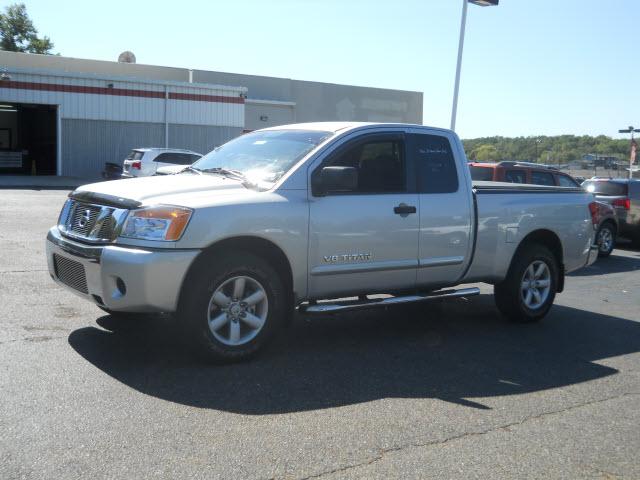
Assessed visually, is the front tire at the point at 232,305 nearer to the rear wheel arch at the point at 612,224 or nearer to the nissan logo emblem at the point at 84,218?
the nissan logo emblem at the point at 84,218

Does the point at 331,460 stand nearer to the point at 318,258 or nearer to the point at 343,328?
the point at 318,258

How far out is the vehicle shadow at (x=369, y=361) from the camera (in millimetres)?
5180

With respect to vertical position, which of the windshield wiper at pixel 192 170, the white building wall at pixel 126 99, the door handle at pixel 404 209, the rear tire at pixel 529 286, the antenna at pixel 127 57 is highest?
the antenna at pixel 127 57

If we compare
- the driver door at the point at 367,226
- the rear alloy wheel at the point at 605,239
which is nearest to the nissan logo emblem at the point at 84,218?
the driver door at the point at 367,226

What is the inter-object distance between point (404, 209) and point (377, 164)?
50cm

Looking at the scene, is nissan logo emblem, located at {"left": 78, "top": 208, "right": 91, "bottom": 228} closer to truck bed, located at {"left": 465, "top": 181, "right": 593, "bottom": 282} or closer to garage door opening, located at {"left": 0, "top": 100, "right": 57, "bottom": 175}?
truck bed, located at {"left": 465, "top": 181, "right": 593, "bottom": 282}

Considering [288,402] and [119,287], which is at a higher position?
[119,287]

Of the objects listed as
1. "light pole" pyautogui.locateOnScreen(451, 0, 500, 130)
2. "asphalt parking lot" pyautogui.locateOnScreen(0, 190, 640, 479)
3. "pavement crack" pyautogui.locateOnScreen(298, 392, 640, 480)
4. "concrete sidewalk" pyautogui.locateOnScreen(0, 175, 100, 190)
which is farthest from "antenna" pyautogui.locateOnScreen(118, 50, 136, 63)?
"pavement crack" pyautogui.locateOnScreen(298, 392, 640, 480)

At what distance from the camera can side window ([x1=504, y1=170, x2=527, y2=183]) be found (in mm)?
13370

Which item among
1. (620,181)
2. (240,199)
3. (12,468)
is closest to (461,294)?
(240,199)

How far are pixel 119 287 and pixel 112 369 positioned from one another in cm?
62

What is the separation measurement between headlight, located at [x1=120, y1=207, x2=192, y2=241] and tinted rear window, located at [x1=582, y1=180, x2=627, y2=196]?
44.2ft

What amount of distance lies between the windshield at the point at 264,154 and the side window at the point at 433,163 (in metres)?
1.01

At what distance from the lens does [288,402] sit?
4984mm
